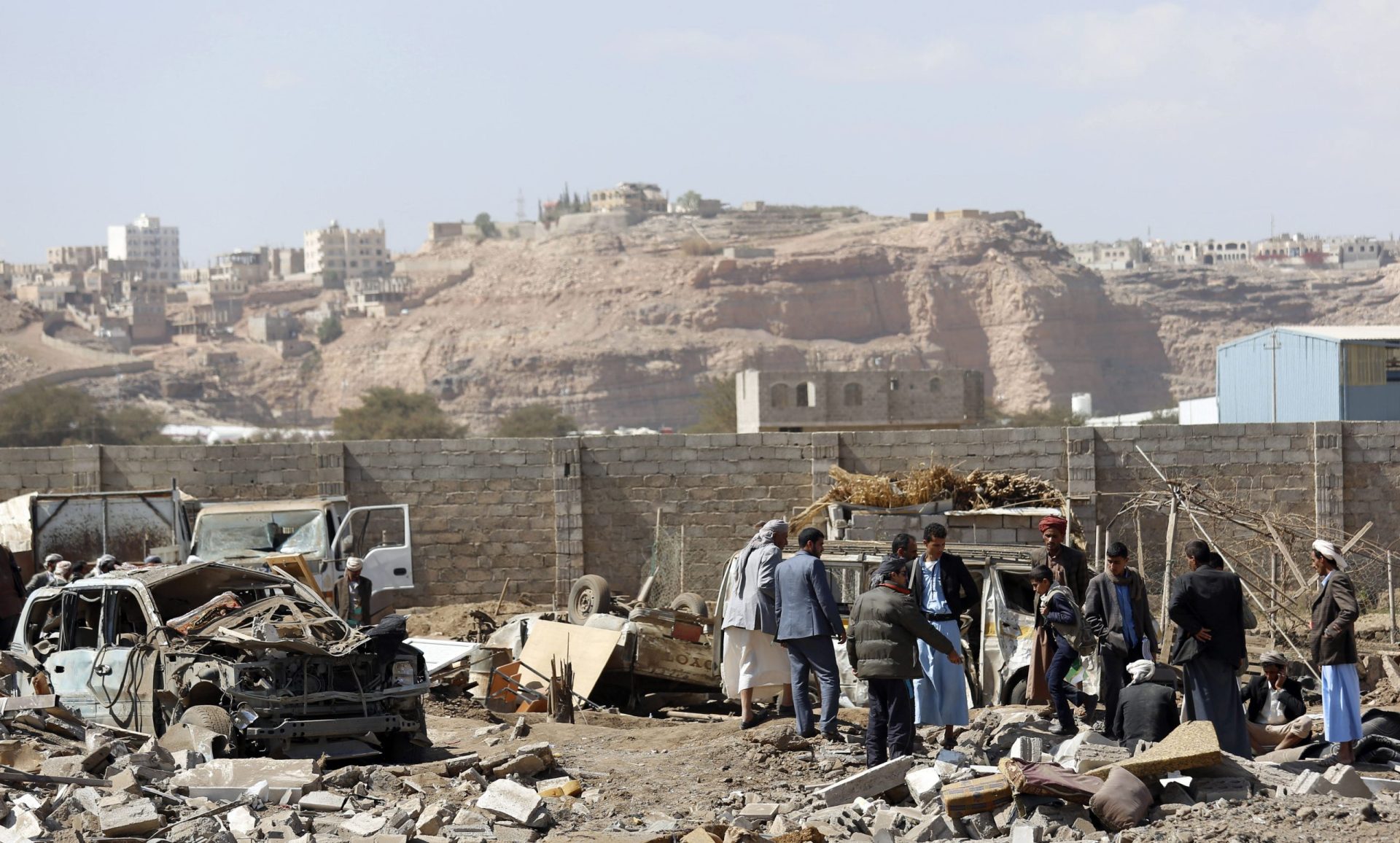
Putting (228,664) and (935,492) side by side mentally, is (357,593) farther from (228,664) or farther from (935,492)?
(935,492)

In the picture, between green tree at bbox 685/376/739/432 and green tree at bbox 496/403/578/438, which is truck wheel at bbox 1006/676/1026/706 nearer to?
green tree at bbox 685/376/739/432

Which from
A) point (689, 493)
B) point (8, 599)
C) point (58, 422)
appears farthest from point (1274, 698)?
point (58, 422)

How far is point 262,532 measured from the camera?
15.9 meters

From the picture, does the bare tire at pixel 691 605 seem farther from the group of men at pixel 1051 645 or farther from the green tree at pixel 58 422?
the green tree at pixel 58 422

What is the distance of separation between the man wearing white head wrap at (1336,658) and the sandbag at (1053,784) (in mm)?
1812

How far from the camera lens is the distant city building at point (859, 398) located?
166 feet

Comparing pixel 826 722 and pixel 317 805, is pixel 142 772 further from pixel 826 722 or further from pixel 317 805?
pixel 826 722

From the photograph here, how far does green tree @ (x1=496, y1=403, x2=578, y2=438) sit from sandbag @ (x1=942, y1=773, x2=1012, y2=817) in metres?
91.4

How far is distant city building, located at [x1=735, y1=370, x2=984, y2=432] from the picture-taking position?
5072 centimetres

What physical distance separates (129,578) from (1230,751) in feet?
22.4

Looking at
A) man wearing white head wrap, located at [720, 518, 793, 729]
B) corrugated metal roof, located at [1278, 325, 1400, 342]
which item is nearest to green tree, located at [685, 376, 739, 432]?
corrugated metal roof, located at [1278, 325, 1400, 342]

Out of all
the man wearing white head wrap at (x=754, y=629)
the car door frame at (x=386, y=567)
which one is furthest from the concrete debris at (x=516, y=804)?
the car door frame at (x=386, y=567)

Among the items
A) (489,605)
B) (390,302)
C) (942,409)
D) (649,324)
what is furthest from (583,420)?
(489,605)

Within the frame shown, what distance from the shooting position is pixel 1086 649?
10.4m
